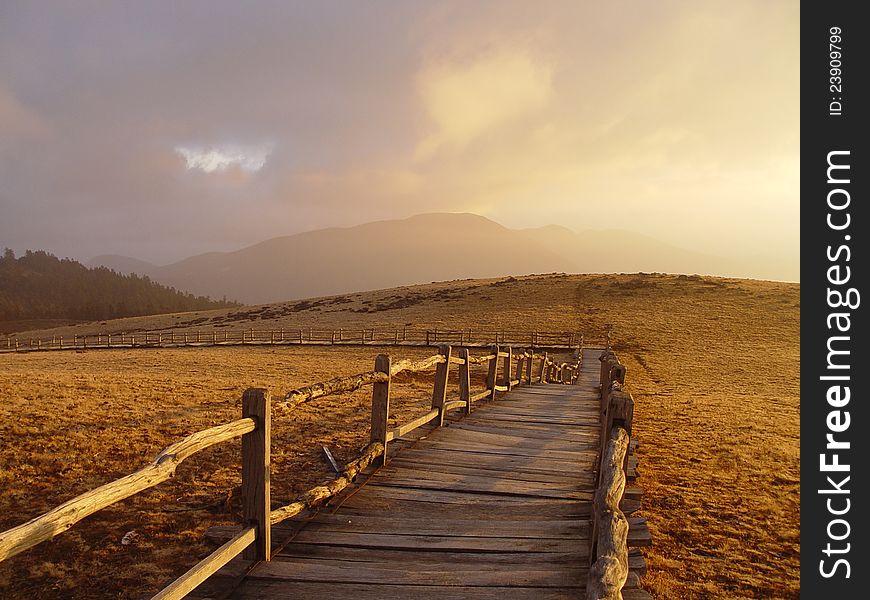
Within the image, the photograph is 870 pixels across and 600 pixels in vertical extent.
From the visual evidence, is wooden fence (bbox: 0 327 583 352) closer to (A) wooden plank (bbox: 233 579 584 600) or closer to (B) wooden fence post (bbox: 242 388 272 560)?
(B) wooden fence post (bbox: 242 388 272 560)

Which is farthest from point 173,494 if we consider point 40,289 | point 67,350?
point 40,289

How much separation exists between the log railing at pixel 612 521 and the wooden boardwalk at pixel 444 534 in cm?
68

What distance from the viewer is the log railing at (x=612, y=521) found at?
2384mm

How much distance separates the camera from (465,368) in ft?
31.1

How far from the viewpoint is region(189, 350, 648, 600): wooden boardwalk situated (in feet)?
11.4

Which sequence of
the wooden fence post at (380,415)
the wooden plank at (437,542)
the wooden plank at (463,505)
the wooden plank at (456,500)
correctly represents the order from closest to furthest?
the wooden plank at (437,542)
the wooden plank at (463,505)
the wooden plank at (456,500)
the wooden fence post at (380,415)

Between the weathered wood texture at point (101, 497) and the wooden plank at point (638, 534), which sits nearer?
the weathered wood texture at point (101, 497)

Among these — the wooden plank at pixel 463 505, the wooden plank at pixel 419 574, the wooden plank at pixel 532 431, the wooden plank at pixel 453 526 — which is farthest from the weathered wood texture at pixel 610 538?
the wooden plank at pixel 532 431

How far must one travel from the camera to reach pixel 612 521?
2885 millimetres

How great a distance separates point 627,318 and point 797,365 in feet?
63.6

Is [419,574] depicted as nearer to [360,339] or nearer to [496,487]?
[496,487]

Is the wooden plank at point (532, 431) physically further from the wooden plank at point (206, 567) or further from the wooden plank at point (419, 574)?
the wooden plank at point (206, 567)

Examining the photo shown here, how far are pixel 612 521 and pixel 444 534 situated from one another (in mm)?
1832
